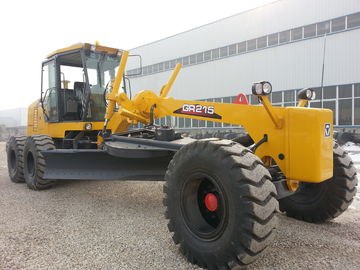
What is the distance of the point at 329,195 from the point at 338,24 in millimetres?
15932

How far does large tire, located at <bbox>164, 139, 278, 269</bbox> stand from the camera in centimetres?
244

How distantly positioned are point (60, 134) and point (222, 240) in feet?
16.4

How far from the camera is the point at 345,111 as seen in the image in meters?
16.5

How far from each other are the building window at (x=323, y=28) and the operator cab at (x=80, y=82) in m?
14.6

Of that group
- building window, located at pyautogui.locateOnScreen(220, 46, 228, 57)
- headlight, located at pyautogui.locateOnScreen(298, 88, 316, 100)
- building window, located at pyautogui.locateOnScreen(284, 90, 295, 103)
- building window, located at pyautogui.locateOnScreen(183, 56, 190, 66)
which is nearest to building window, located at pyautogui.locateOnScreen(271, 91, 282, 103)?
building window, located at pyautogui.locateOnScreen(284, 90, 295, 103)

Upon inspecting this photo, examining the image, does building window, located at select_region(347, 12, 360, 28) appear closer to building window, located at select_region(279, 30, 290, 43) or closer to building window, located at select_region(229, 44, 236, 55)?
building window, located at select_region(279, 30, 290, 43)

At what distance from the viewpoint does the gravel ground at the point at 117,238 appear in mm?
2850

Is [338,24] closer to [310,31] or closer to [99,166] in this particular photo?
[310,31]

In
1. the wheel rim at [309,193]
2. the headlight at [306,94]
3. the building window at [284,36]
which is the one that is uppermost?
the building window at [284,36]

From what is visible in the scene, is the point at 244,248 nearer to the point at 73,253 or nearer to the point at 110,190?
the point at 73,253

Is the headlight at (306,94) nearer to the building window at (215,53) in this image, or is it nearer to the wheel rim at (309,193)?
the wheel rim at (309,193)

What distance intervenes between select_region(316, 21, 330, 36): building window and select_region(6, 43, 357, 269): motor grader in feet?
48.0

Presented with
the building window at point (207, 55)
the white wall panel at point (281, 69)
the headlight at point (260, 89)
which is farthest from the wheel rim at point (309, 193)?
the building window at point (207, 55)

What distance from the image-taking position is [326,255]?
298 cm
